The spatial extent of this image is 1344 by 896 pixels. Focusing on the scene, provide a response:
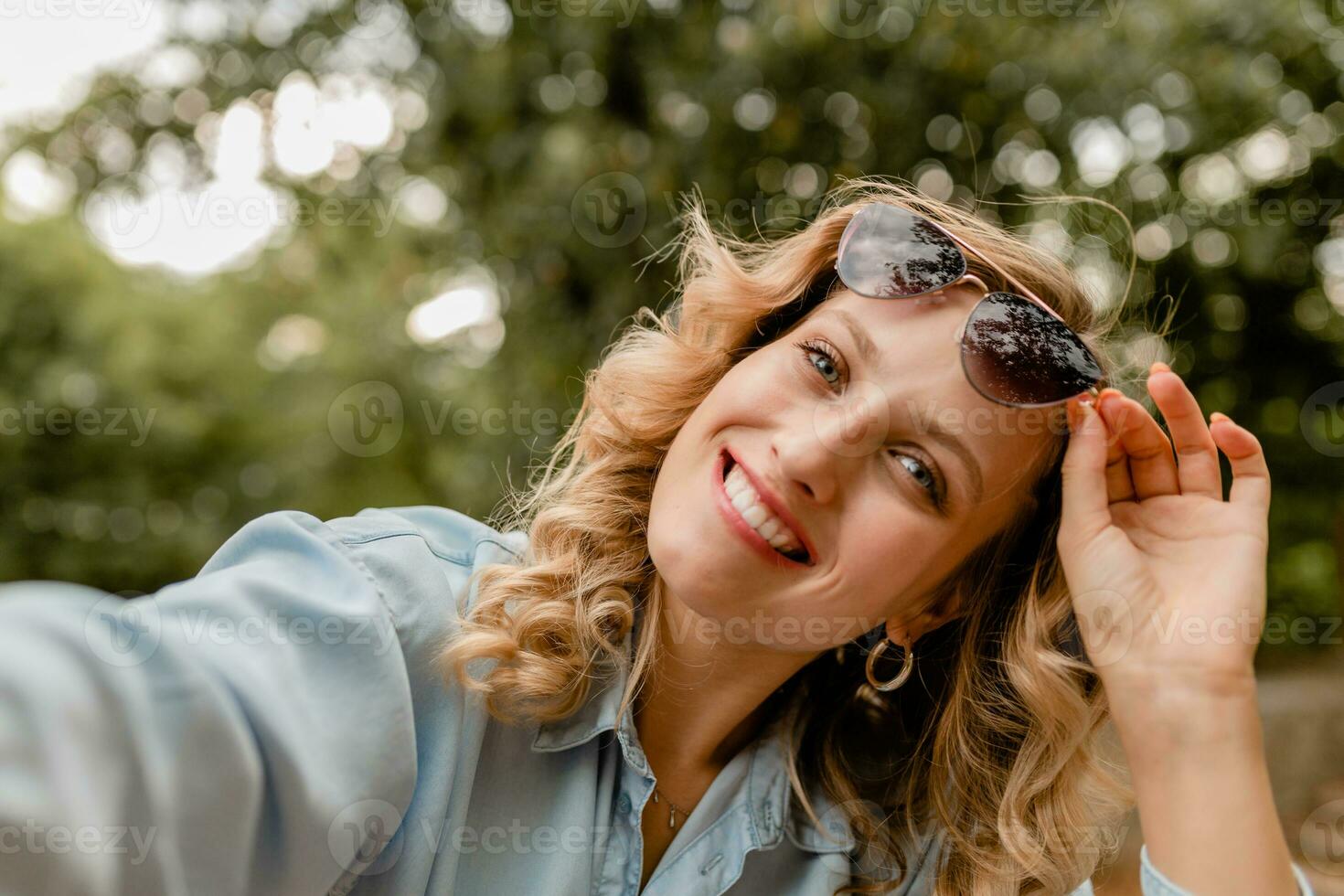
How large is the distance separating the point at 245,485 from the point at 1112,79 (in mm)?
11470

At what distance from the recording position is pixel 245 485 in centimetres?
1266

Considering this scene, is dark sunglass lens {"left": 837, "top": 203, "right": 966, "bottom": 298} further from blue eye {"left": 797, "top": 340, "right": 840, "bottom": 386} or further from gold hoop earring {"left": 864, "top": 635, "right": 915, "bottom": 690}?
gold hoop earring {"left": 864, "top": 635, "right": 915, "bottom": 690}

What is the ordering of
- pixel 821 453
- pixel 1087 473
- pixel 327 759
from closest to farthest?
pixel 327 759
pixel 821 453
pixel 1087 473

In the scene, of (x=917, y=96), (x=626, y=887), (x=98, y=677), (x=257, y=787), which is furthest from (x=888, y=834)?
(x=917, y=96)

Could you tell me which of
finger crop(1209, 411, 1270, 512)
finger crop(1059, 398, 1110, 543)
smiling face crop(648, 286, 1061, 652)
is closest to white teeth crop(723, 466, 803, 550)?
smiling face crop(648, 286, 1061, 652)

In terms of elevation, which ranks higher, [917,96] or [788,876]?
[917,96]

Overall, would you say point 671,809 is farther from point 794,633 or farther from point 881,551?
point 881,551

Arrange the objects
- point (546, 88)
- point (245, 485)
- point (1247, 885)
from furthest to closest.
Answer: point (245, 485) → point (546, 88) → point (1247, 885)

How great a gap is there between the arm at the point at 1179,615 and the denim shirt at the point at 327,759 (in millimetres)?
110

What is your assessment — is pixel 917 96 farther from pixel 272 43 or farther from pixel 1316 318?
pixel 272 43

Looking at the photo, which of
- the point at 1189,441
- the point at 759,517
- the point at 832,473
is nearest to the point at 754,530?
the point at 759,517

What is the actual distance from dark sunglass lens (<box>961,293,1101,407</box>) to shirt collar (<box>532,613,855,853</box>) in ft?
2.59

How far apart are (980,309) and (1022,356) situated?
11 centimetres

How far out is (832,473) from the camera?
164 centimetres
